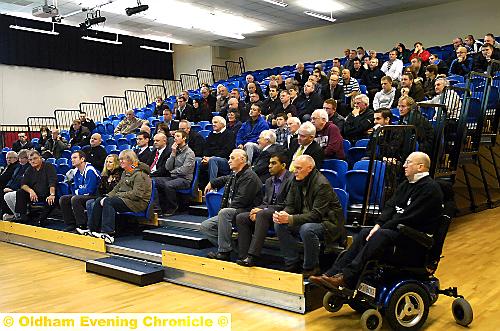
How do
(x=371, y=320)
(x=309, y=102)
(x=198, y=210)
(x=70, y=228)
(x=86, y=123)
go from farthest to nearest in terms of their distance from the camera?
1. (x=86, y=123)
2. (x=309, y=102)
3. (x=70, y=228)
4. (x=198, y=210)
5. (x=371, y=320)

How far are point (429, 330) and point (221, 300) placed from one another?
1.54 metres

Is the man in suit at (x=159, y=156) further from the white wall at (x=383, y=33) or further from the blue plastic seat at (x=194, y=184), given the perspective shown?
the white wall at (x=383, y=33)

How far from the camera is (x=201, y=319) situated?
3.40m

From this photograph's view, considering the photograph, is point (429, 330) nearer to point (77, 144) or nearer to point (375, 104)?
point (375, 104)

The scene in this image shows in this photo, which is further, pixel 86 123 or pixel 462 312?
pixel 86 123

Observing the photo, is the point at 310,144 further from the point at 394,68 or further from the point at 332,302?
the point at 394,68

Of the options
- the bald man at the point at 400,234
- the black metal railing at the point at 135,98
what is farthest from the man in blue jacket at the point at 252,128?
the black metal railing at the point at 135,98

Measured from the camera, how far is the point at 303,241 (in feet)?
11.8

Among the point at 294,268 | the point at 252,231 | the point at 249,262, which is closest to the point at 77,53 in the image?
the point at 252,231

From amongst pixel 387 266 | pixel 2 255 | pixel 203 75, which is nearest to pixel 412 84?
pixel 387 266

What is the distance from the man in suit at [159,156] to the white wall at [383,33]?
28.5 feet

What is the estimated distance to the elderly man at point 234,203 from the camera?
4.21 m

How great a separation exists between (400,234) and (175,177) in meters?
3.22

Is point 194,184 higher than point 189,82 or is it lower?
lower
